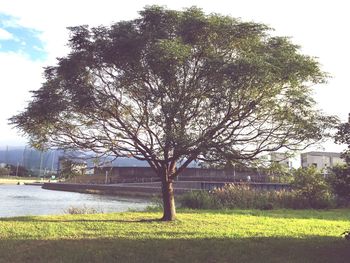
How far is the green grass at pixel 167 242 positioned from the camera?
833cm

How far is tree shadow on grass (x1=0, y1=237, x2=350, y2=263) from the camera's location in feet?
26.8

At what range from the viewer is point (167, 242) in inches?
382

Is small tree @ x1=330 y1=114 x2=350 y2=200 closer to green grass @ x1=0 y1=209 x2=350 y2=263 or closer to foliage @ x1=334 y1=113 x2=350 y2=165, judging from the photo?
foliage @ x1=334 y1=113 x2=350 y2=165

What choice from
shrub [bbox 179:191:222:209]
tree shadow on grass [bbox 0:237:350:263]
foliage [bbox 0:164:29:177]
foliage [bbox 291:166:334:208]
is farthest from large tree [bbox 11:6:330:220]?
foliage [bbox 0:164:29:177]

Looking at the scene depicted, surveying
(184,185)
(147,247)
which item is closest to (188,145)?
(147,247)

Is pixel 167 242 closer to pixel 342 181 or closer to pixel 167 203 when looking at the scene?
pixel 342 181

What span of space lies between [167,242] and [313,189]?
1487 centimetres

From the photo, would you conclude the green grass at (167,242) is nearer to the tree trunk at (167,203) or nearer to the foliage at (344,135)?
the tree trunk at (167,203)

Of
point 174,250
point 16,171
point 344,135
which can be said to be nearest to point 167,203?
point 174,250

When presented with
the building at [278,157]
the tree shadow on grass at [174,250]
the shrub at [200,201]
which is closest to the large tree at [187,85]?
the building at [278,157]

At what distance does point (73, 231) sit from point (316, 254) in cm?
590

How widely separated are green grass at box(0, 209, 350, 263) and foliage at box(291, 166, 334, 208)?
9.06 m

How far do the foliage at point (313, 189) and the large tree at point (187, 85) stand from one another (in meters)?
10.1

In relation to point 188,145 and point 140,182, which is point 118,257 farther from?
point 140,182
